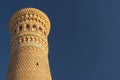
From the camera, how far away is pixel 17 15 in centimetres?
1131

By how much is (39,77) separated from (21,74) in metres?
0.61

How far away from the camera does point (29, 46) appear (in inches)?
404

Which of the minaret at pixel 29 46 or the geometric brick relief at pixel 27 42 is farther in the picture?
the geometric brick relief at pixel 27 42

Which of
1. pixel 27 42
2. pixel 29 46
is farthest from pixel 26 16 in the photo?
pixel 29 46

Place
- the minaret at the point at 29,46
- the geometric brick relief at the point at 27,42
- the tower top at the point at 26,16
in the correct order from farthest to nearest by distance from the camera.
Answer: the tower top at the point at 26,16, the geometric brick relief at the point at 27,42, the minaret at the point at 29,46

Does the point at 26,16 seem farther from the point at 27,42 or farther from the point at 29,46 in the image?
the point at 29,46

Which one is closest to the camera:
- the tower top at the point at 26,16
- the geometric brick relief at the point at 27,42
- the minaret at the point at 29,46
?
the minaret at the point at 29,46

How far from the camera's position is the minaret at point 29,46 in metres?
9.55

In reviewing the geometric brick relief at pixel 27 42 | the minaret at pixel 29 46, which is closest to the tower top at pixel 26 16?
the minaret at pixel 29 46

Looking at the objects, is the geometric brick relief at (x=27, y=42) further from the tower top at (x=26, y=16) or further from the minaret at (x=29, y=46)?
the tower top at (x=26, y=16)

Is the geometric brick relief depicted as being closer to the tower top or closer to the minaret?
the minaret

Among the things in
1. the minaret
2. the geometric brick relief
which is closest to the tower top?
the minaret

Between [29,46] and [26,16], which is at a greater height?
[26,16]

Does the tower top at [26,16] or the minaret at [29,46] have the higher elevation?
the tower top at [26,16]
